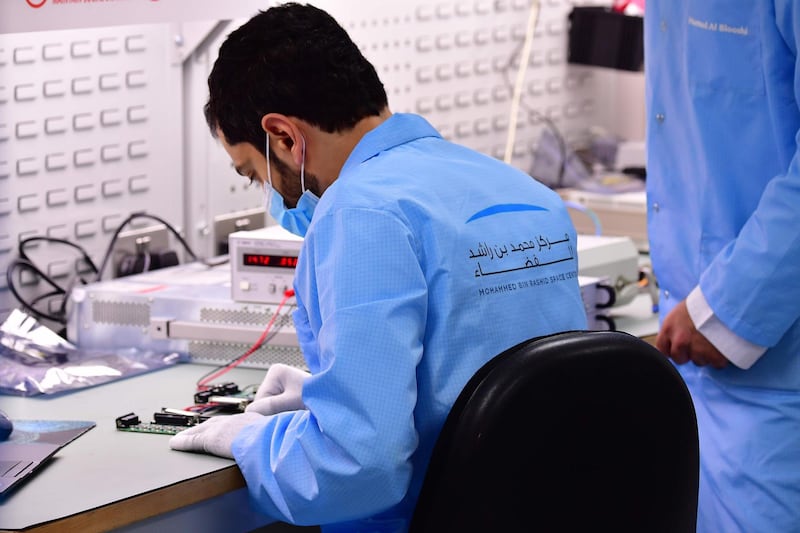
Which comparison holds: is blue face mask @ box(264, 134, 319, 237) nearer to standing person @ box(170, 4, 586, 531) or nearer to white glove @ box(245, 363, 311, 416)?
standing person @ box(170, 4, 586, 531)

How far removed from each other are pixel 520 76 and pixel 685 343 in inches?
61.4

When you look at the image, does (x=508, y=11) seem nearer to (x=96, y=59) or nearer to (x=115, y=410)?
(x=96, y=59)

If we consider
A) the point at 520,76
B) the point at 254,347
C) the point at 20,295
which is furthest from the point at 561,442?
the point at 520,76

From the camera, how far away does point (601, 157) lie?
139 inches

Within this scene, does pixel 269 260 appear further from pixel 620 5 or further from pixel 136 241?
pixel 620 5

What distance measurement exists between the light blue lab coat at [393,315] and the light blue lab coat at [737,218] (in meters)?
0.39

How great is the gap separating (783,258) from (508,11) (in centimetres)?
168

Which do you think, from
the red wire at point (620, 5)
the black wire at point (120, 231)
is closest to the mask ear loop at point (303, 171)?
the black wire at point (120, 231)

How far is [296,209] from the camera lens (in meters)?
1.68

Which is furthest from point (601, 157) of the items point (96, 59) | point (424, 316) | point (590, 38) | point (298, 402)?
point (424, 316)

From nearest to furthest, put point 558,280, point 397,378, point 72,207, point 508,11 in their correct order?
1. point 397,378
2. point 558,280
3. point 72,207
4. point 508,11

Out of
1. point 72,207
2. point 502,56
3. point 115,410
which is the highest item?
point 502,56

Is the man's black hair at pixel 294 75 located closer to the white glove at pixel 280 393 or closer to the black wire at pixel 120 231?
the white glove at pixel 280 393

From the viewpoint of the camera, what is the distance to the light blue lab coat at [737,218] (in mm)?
1787
